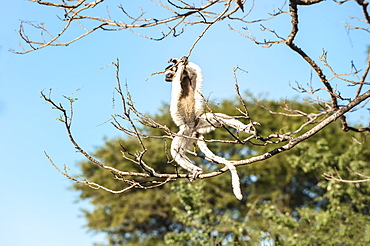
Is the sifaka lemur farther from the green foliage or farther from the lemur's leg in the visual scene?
the green foliage

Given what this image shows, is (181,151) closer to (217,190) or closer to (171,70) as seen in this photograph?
(171,70)

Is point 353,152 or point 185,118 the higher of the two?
point 353,152

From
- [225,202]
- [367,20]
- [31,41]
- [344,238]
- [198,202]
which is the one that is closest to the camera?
[367,20]

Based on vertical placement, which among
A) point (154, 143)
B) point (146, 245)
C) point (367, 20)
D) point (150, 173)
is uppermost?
point (154, 143)

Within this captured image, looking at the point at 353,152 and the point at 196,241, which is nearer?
the point at 196,241

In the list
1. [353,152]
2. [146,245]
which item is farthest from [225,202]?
[353,152]

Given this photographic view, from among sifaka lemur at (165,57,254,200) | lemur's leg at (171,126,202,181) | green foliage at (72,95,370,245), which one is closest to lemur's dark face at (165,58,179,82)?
sifaka lemur at (165,57,254,200)

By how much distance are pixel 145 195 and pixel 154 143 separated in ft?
7.42

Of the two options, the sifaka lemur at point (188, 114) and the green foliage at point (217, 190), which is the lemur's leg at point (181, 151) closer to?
the sifaka lemur at point (188, 114)

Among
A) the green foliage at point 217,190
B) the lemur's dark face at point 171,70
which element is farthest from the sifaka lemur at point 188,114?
the green foliage at point 217,190

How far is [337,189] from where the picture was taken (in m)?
12.2

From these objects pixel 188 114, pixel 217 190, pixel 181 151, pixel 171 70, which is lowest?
pixel 181 151

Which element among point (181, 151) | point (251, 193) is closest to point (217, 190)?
point (251, 193)

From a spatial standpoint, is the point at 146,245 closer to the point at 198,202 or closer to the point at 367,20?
the point at 198,202
